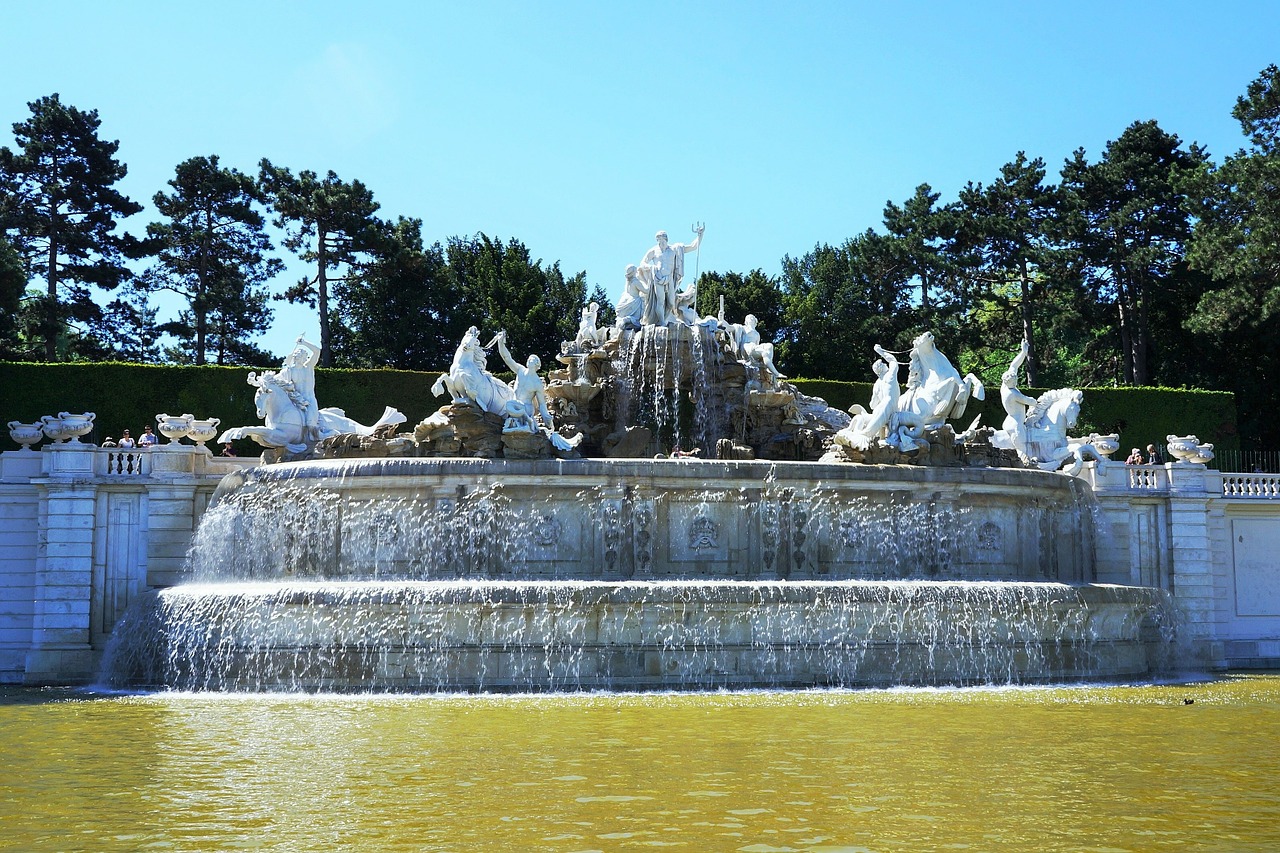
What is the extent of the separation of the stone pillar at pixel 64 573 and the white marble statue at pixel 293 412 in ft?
8.42

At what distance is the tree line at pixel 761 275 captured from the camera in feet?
145

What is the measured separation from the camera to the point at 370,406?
111 ft

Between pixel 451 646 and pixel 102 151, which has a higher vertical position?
pixel 102 151

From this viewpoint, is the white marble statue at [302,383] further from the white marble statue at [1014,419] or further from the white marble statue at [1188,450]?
the white marble statue at [1188,450]

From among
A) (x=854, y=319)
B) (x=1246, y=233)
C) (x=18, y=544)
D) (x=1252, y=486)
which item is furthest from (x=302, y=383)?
(x=854, y=319)

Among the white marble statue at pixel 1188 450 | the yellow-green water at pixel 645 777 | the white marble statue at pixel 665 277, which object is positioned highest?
the white marble statue at pixel 665 277

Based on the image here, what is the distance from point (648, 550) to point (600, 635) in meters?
3.33

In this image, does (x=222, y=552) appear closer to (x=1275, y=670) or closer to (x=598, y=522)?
(x=598, y=522)

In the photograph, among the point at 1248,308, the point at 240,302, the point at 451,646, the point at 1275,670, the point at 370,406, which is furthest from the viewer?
the point at 240,302

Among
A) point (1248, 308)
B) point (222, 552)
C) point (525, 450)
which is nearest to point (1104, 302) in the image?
point (1248, 308)

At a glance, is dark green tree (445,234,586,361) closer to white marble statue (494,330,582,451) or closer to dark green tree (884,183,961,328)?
dark green tree (884,183,961,328)

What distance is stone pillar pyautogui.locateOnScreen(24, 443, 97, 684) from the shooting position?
74.0 feet

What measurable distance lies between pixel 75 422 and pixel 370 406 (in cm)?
1086

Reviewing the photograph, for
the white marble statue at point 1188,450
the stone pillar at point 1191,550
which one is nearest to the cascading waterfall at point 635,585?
the stone pillar at point 1191,550
